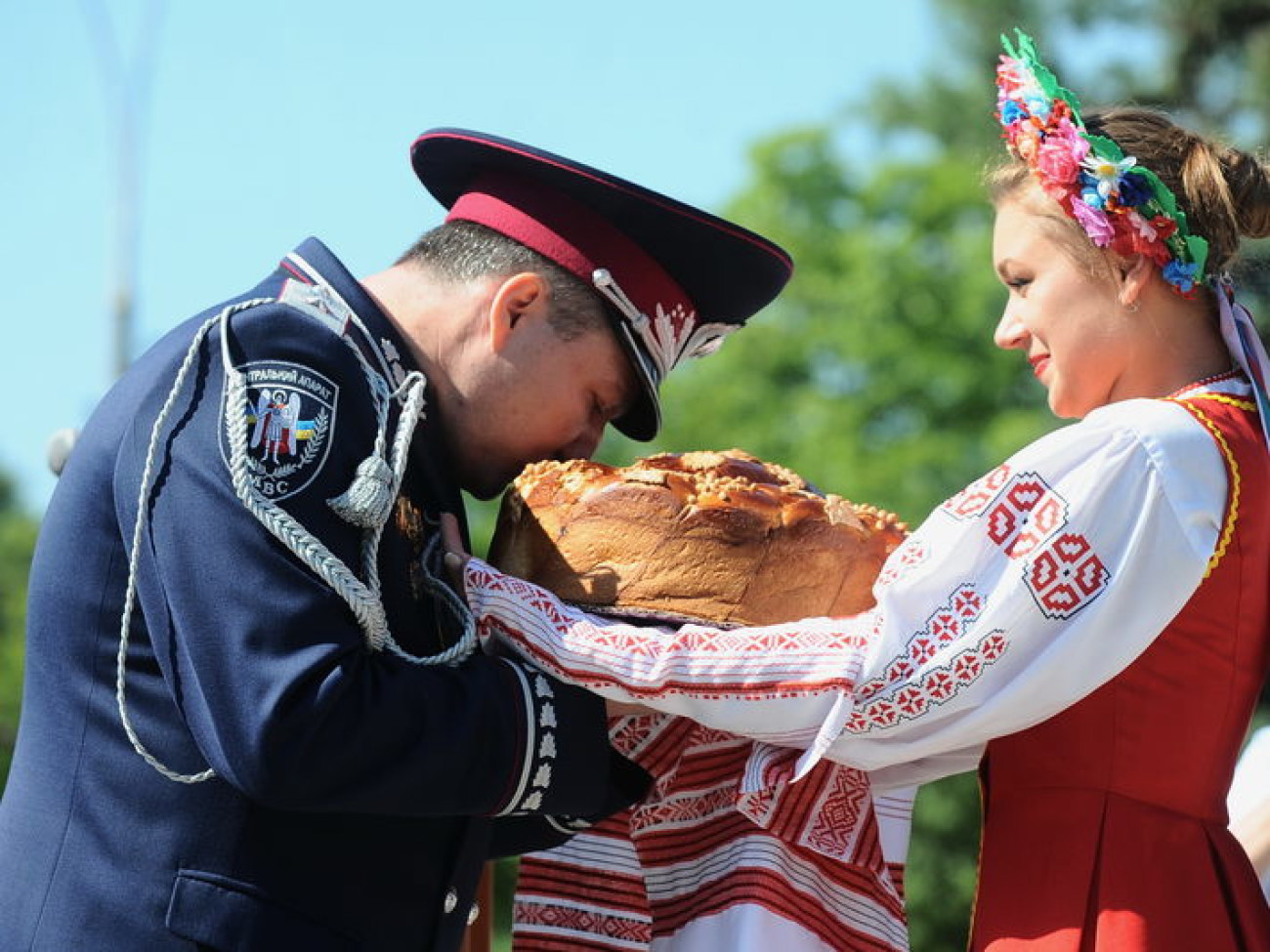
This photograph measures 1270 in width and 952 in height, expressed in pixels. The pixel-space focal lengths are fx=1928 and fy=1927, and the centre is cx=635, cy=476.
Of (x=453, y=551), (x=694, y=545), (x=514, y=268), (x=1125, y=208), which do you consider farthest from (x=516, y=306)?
(x=1125, y=208)

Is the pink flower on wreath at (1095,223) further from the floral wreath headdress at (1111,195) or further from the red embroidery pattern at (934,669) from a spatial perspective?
the red embroidery pattern at (934,669)

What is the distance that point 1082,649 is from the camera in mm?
2941

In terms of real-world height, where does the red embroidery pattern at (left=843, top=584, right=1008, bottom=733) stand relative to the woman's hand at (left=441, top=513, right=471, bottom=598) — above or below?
below

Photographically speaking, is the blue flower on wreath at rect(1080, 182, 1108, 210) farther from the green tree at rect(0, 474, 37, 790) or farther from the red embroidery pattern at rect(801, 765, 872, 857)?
the green tree at rect(0, 474, 37, 790)

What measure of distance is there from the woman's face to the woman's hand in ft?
3.26

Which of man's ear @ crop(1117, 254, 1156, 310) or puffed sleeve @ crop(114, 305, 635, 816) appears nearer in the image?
puffed sleeve @ crop(114, 305, 635, 816)

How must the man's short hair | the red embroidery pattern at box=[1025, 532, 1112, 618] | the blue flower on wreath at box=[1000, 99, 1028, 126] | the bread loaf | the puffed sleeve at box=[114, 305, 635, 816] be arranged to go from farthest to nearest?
the blue flower on wreath at box=[1000, 99, 1028, 126] → the man's short hair → the bread loaf → the red embroidery pattern at box=[1025, 532, 1112, 618] → the puffed sleeve at box=[114, 305, 635, 816]

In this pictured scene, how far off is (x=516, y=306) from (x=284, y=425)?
23.7 inches

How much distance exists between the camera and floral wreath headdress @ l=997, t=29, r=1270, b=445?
3211 millimetres

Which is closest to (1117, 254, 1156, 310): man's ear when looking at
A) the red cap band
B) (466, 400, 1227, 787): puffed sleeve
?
(466, 400, 1227, 787): puffed sleeve

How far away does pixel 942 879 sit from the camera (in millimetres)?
17859

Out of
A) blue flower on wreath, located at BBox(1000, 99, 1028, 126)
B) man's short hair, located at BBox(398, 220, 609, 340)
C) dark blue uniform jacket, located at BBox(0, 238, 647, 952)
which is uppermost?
blue flower on wreath, located at BBox(1000, 99, 1028, 126)

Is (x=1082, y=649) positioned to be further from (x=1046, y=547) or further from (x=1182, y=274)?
(x=1182, y=274)

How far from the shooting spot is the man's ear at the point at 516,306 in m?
3.28
